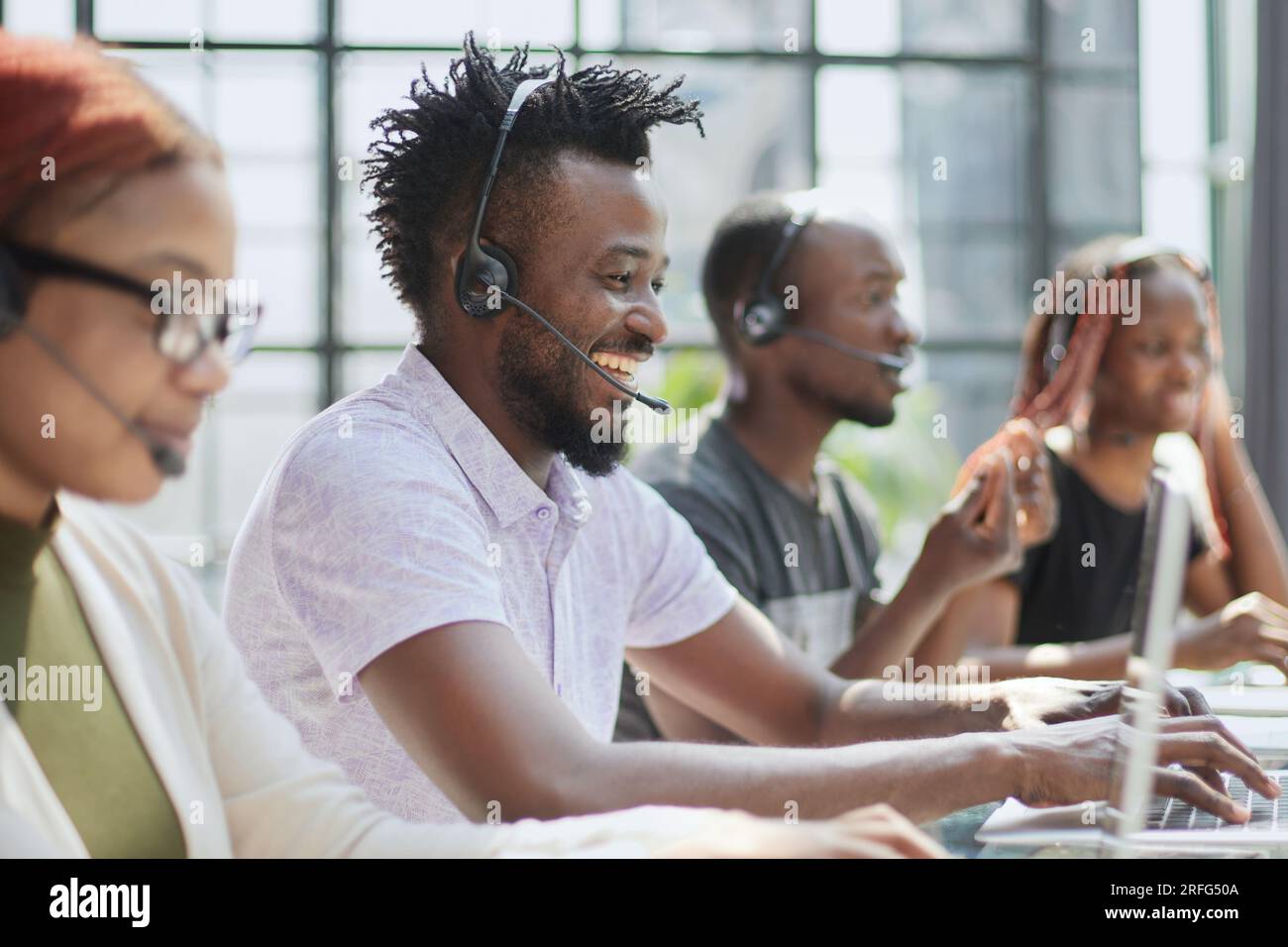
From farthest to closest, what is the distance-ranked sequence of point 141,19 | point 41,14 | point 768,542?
point 141,19
point 41,14
point 768,542

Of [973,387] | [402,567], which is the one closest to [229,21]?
[973,387]

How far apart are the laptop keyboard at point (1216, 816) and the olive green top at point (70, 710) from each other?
0.68 metres

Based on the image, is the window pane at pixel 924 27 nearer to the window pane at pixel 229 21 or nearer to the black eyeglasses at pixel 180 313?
the window pane at pixel 229 21

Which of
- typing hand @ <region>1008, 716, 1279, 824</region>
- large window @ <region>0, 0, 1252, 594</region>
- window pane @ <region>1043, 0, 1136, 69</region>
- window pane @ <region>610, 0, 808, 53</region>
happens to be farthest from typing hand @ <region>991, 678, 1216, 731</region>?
window pane @ <region>1043, 0, 1136, 69</region>

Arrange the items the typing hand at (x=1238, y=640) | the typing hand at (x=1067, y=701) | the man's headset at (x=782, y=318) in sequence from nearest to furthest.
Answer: the typing hand at (x=1067, y=701) → the typing hand at (x=1238, y=640) → the man's headset at (x=782, y=318)

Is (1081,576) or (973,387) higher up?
(973,387)

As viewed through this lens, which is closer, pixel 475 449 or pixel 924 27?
pixel 475 449

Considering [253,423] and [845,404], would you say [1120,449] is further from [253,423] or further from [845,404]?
[253,423]

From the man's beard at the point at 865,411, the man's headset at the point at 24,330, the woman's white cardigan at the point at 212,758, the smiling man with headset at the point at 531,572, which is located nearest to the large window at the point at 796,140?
the man's beard at the point at 865,411

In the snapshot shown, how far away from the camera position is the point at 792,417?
2.11 m

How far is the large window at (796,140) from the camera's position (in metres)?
4.40

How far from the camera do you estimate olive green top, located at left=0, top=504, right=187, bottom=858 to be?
73 cm

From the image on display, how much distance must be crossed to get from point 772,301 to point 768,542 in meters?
0.41

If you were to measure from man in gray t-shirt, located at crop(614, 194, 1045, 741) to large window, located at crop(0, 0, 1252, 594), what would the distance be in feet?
6.83
